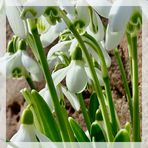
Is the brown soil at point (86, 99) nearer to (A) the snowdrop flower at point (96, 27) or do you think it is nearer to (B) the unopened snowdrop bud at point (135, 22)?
(A) the snowdrop flower at point (96, 27)

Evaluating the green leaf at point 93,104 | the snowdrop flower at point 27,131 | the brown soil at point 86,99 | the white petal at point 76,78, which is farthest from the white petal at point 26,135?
the brown soil at point 86,99

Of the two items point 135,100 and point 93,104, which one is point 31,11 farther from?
point 93,104

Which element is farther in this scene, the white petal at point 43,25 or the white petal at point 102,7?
the white petal at point 43,25

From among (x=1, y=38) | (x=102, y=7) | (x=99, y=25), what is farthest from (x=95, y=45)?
(x=1, y=38)

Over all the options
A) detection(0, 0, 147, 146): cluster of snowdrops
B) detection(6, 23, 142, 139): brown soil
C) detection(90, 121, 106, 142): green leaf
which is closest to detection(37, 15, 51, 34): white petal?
detection(0, 0, 147, 146): cluster of snowdrops

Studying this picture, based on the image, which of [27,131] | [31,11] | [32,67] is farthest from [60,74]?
[31,11]

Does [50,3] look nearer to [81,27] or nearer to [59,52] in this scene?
[81,27]
